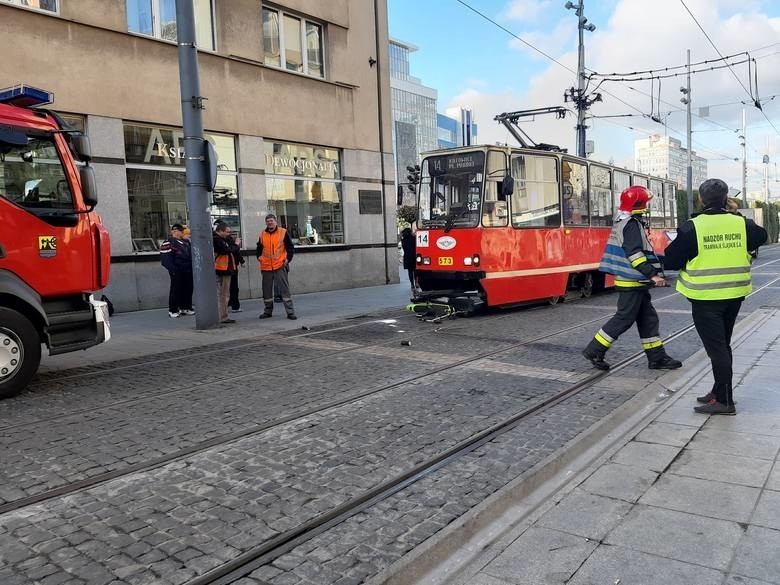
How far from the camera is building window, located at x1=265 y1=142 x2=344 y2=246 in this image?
16406 mm

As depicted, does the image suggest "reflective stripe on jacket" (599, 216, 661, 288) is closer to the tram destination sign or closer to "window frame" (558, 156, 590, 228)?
the tram destination sign

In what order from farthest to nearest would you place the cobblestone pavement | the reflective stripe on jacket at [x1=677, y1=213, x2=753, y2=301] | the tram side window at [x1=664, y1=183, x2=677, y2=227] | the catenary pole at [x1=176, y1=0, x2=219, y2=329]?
the tram side window at [x1=664, y1=183, x2=677, y2=227], the catenary pole at [x1=176, y1=0, x2=219, y2=329], the reflective stripe on jacket at [x1=677, y1=213, x2=753, y2=301], the cobblestone pavement

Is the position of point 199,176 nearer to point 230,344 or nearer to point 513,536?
point 230,344

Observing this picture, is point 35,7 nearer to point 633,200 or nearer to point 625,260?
point 633,200

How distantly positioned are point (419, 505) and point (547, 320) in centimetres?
796

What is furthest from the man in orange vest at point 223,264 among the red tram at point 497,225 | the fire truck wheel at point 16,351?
the fire truck wheel at point 16,351

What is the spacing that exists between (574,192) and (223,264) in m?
7.32

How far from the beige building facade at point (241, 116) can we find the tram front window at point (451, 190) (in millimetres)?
5349

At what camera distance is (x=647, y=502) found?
3.60 metres

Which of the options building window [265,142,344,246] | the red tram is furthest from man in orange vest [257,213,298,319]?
building window [265,142,344,246]

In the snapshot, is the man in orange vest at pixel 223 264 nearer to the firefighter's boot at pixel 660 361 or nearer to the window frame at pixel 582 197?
the window frame at pixel 582 197

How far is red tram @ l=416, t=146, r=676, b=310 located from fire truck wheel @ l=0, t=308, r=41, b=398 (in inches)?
272

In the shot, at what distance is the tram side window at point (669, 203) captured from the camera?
2014 cm

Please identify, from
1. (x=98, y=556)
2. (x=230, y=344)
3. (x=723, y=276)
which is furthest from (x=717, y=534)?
(x=230, y=344)
